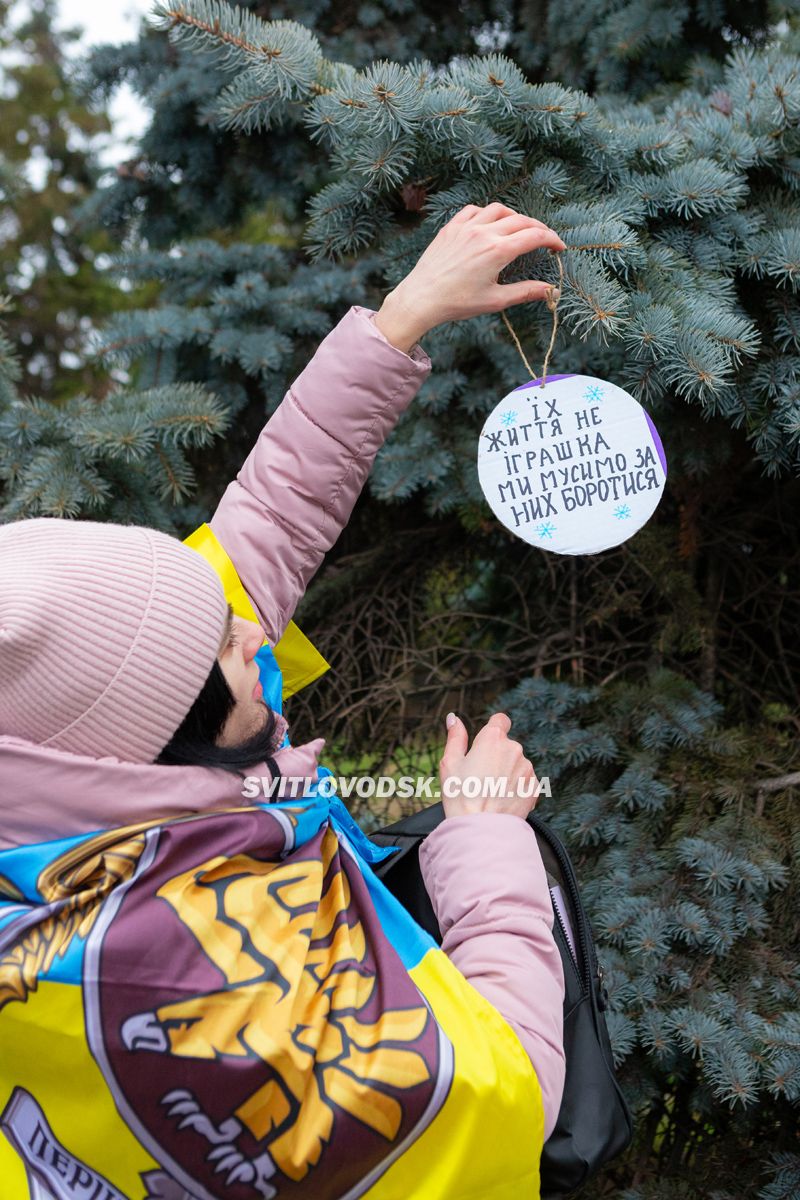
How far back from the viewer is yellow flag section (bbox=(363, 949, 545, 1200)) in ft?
2.93

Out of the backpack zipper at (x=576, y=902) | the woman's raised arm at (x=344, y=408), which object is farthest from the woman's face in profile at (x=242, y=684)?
the backpack zipper at (x=576, y=902)

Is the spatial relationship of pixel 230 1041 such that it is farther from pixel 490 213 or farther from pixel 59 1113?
pixel 490 213

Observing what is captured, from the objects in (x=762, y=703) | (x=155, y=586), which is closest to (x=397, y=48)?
(x=762, y=703)

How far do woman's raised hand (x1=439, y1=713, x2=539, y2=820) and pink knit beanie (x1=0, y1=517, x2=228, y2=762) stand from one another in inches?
12.5

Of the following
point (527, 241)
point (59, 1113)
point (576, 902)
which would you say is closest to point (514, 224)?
point (527, 241)

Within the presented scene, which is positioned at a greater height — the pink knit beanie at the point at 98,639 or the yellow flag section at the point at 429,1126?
the pink knit beanie at the point at 98,639

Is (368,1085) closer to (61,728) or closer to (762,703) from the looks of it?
(61,728)

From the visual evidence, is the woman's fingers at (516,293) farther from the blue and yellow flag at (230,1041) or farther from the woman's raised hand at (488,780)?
the blue and yellow flag at (230,1041)

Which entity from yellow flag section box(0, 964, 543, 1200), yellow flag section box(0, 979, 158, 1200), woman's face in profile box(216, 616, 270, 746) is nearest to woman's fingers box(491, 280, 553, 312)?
woman's face in profile box(216, 616, 270, 746)

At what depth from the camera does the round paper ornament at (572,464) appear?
117 centimetres

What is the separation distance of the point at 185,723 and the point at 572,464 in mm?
551

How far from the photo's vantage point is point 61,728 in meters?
0.97

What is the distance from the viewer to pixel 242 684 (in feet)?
3.52

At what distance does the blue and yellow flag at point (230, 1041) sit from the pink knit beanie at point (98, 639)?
0.11 meters
